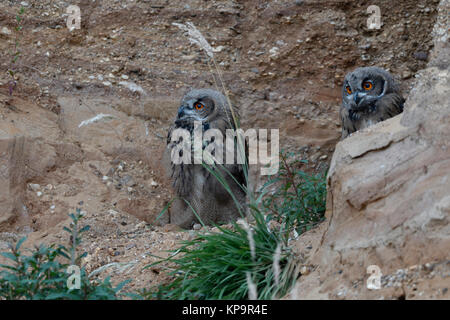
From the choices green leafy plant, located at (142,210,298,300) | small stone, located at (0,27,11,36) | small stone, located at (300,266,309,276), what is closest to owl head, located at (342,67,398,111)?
green leafy plant, located at (142,210,298,300)

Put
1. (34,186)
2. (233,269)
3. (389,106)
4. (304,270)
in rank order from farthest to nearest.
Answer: (34,186)
(389,106)
(233,269)
(304,270)

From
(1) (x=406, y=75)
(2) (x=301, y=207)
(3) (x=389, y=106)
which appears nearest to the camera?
(2) (x=301, y=207)

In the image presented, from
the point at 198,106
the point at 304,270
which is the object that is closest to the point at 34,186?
the point at 198,106

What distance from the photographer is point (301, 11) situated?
5840 mm

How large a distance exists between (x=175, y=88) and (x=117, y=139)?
0.86 metres

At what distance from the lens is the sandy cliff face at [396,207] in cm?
235

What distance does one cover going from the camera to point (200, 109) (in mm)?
4906

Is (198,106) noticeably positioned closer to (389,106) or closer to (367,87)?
(367,87)

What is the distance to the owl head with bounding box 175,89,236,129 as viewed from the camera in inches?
192

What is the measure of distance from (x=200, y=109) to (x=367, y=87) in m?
1.49

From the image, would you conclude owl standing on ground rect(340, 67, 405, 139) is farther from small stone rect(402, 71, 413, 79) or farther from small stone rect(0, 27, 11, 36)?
small stone rect(0, 27, 11, 36)

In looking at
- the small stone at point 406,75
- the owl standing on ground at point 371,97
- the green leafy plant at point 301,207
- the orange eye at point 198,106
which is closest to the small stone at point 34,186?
the orange eye at point 198,106

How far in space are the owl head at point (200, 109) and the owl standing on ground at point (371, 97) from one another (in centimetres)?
112
